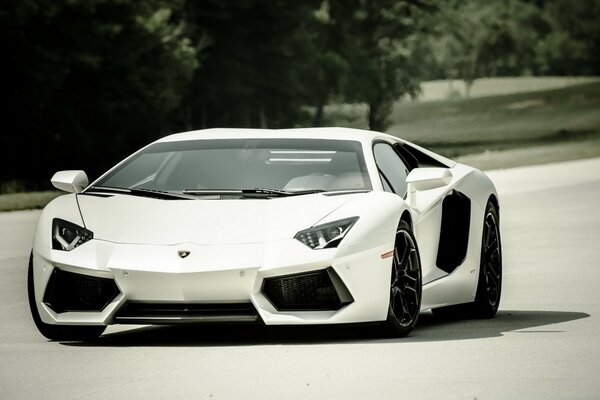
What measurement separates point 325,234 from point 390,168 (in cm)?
152

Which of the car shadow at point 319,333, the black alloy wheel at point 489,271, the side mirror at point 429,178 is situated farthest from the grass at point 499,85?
the side mirror at point 429,178

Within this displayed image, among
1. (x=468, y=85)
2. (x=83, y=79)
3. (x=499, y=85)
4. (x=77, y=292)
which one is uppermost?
(x=77, y=292)

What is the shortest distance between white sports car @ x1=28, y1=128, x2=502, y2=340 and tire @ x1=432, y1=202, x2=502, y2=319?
0.46 m

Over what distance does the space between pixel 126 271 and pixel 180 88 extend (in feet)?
183

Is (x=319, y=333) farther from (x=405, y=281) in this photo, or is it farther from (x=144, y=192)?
(x=144, y=192)

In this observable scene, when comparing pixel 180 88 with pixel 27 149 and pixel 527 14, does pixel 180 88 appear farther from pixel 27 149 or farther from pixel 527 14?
pixel 527 14

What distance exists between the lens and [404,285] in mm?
→ 9805

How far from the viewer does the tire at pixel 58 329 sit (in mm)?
9727

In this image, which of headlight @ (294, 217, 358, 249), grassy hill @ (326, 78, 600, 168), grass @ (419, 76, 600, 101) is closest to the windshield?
headlight @ (294, 217, 358, 249)

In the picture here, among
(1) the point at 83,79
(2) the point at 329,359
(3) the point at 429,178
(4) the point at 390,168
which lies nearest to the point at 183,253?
(2) the point at 329,359

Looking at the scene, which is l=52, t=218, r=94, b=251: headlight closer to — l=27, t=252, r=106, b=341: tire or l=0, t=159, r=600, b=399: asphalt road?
l=27, t=252, r=106, b=341: tire

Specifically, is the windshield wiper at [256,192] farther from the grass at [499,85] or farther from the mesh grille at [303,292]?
the grass at [499,85]

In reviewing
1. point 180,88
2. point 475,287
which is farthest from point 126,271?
point 180,88

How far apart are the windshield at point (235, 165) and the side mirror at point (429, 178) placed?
0.32 m
